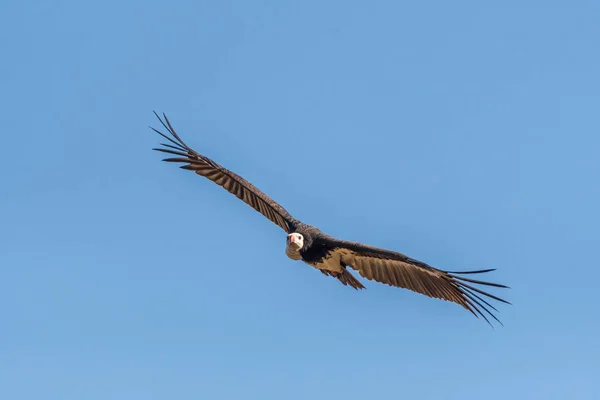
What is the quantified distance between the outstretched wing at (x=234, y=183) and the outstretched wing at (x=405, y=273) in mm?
2430

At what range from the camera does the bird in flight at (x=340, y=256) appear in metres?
21.0

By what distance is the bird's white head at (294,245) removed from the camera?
919 inches

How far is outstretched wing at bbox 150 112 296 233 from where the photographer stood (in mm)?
25266

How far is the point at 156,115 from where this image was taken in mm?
23375

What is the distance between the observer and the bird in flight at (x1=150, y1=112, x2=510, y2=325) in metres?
21.0

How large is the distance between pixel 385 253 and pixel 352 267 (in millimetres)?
1726

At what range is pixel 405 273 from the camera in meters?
22.2

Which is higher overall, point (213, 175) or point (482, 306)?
point (213, 175)

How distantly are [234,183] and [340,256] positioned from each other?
4636 mm

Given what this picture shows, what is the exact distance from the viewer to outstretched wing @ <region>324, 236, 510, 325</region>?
20.6 metres

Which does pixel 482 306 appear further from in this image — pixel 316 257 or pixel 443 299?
pixel 316 257

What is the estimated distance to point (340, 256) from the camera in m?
23.5

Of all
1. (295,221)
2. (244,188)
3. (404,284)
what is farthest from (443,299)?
(244,188)

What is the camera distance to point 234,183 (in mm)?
26156
